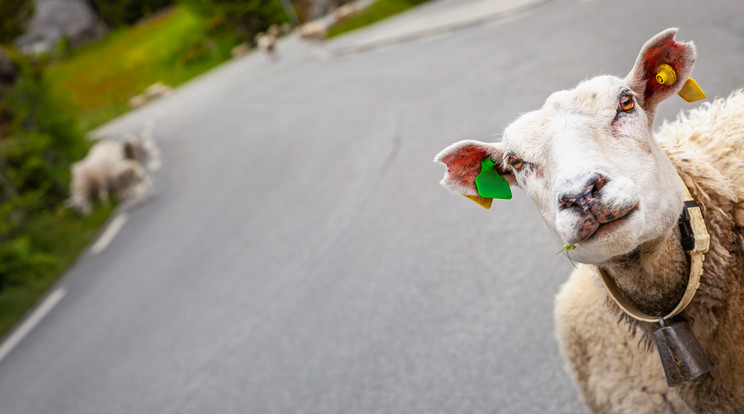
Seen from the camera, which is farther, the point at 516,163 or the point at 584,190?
the point at 516,163

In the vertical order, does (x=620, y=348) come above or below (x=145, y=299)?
above

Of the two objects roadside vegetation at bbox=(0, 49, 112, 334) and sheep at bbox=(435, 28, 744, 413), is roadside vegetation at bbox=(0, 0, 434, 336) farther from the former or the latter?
sheep at bbox=(435, 28, 744, 413)

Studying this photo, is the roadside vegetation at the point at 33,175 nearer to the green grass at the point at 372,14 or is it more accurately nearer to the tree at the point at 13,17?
the tree at the point at 13,17

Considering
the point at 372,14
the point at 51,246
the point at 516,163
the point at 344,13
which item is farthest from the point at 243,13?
the point at 516,163

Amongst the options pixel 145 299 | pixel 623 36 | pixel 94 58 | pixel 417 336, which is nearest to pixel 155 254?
pixel 145 299

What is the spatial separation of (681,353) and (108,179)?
13609 millimetres

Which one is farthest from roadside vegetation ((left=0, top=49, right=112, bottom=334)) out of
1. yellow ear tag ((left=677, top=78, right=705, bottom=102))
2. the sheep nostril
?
yellow ear tag ((left=677, top=78, right=705, bottom=102))

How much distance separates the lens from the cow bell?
2.35 metres

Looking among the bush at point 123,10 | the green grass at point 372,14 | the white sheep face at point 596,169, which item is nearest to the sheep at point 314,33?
the green grass at point 372,14

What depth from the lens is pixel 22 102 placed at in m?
14.8

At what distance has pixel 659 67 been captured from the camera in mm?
2338

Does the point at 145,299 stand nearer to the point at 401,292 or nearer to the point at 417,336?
the point at 401,292

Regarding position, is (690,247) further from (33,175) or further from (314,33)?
(314,33)

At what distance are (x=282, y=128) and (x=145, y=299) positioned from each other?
6.35 metres
